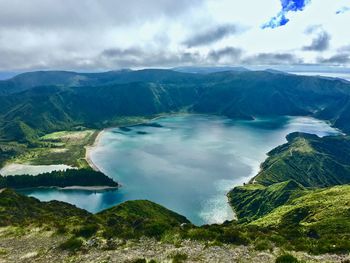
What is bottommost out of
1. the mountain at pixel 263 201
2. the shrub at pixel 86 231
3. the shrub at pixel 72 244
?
the mountain at pixel 263 201

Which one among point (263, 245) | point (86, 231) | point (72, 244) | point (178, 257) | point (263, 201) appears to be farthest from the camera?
point (263, 201)

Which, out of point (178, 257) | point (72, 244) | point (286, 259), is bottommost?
point (72, 244)

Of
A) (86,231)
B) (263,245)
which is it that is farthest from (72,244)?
(263,245)

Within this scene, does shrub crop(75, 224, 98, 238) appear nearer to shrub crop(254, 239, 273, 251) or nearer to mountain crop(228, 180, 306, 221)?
shrub crop(254, 239, 273, 251)

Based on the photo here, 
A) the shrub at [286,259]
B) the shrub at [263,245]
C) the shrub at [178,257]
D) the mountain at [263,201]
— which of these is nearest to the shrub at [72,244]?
the shrub at [178,257]

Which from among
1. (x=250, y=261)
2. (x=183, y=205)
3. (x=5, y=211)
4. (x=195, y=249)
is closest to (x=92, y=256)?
(x=195, y=249)

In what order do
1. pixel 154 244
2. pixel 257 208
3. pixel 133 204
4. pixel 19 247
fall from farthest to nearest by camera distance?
pixel 257 208, pixel 133 204, pixel 19 247, pixel 154 244

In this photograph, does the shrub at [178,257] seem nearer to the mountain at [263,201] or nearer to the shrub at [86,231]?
the shrub at [86,231]

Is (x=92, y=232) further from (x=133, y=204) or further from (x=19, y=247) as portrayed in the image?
(x=133, y=204)

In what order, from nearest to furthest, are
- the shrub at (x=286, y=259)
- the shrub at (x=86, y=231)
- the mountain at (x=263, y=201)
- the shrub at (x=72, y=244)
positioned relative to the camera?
the shrub at (x=286, y=259)
the shrub at (x=72, y=244)
the shrub at (x=86, y=231)
the mountain at (x=263, y=201)

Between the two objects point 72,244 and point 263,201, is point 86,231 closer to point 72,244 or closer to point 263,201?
point 72,244

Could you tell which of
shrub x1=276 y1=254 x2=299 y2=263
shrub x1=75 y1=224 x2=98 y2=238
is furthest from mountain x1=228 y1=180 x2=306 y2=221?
shrub x1=276 y1=254 x2=299 y2=263
